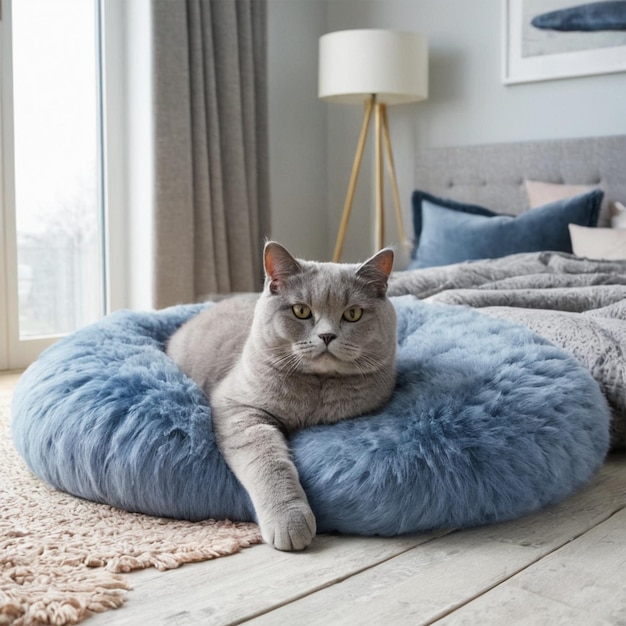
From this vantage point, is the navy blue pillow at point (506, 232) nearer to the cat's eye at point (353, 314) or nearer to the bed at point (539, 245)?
the bed at point (539, 245)

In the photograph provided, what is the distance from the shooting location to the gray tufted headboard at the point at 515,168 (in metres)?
3.72

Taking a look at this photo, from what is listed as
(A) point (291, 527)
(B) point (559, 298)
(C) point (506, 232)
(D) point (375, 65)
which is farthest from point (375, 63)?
(A) point (291, 527)

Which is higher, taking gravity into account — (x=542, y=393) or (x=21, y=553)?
(x=542, y=393)

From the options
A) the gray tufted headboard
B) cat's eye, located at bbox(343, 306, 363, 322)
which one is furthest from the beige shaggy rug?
the gray tufted headboard

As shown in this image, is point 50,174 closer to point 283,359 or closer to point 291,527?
point 283,359

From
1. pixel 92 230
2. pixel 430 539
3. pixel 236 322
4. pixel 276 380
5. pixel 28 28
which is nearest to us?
pixel 430 539

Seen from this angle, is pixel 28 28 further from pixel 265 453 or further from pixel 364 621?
pixel 364 621

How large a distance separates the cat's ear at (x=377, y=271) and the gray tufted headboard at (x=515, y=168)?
2.46m

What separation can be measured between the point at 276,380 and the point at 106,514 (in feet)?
1.33

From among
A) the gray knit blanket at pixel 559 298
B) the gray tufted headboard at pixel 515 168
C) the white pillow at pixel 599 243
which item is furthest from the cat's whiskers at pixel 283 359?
the gray tufted headboard at pixel 515 168

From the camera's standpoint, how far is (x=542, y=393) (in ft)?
5.25

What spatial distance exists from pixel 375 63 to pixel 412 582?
120 inches

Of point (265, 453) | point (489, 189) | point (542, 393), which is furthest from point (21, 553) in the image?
point (489, 189)

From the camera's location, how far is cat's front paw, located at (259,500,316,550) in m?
1.34
